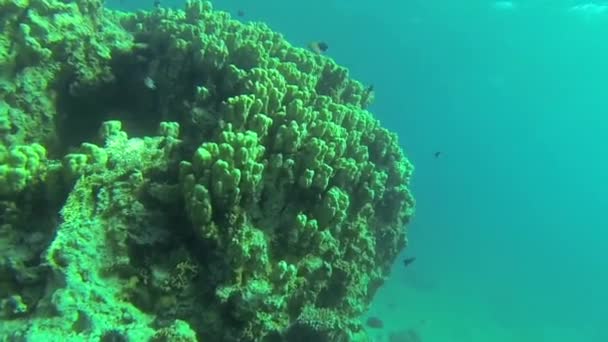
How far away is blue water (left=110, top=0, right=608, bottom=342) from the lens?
28.2 meters

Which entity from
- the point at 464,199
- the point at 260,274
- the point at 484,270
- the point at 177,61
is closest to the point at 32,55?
the point at 177,61

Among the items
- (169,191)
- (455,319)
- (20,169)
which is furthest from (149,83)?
(455,319)

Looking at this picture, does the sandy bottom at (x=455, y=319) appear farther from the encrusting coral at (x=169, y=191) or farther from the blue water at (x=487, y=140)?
the encrusting coral at (x=169, y=191)

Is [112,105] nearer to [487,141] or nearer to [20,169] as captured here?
[20,169]

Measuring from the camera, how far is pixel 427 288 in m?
26.4

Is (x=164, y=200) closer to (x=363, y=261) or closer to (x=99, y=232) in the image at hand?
(x=99, y=232)

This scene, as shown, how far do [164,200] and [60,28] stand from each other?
10.9ft

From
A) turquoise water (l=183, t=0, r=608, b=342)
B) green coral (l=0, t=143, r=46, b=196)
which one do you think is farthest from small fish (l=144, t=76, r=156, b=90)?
turquoise water (l=183, t=0, r=608, b=342)

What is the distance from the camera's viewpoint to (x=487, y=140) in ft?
298

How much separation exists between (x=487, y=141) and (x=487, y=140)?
1.63 ft

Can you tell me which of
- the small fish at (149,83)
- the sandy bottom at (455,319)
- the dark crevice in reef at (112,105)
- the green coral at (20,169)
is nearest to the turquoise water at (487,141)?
the sandy bottom at (455,319)

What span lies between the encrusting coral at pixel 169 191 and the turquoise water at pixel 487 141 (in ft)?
43.7

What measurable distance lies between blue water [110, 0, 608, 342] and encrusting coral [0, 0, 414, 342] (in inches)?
541

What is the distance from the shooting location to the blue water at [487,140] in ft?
92.5
